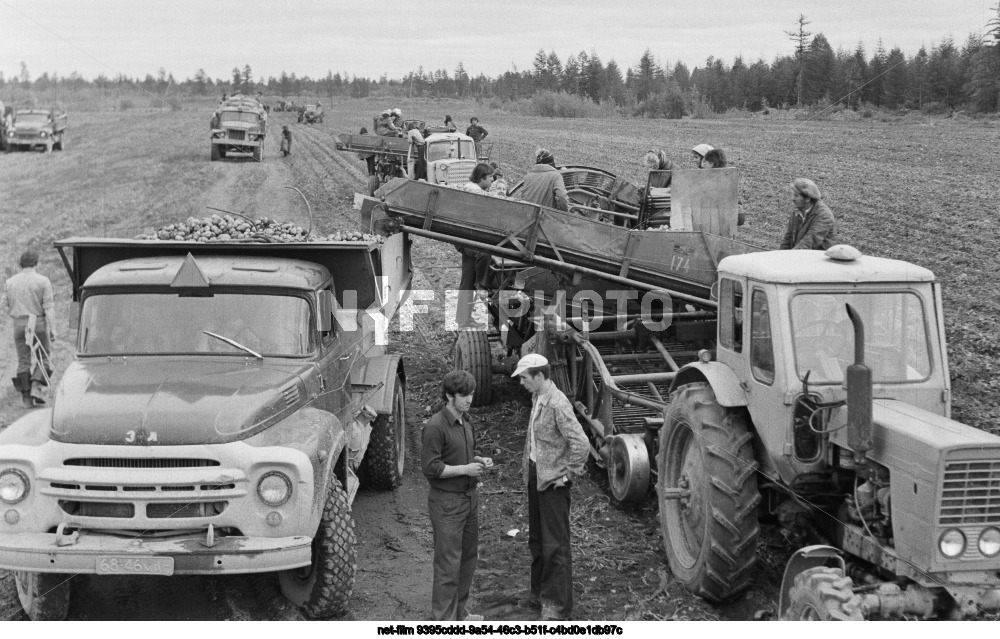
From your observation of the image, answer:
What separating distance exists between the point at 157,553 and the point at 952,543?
430cm

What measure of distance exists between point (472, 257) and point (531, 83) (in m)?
64.0

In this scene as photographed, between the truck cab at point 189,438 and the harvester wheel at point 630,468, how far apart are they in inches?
84.2

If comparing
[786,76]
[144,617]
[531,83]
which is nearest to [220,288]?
[144,617]

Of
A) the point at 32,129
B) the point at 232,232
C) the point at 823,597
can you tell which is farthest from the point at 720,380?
the point at 32,129

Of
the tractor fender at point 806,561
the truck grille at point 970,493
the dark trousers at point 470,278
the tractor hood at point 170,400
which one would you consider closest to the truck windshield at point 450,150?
the dark trousers at point 470,278

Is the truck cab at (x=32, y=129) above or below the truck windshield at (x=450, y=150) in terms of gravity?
above

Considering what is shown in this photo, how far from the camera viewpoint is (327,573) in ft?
19.8

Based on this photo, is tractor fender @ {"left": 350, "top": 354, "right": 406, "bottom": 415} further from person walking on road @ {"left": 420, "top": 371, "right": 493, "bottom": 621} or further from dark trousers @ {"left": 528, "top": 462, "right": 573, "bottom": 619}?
dark trousers @ {"left": 528, "top": 462, "right": 573, "bottom": 619}

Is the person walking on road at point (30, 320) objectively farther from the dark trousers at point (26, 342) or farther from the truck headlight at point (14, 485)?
the truck headlight at point (14, 485)

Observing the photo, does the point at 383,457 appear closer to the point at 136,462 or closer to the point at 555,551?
the point at 555,551

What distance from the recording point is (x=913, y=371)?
5.68 m

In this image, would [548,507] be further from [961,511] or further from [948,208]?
→ [948,208]

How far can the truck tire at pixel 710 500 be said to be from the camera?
588cm

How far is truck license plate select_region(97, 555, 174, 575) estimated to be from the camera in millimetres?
5484
